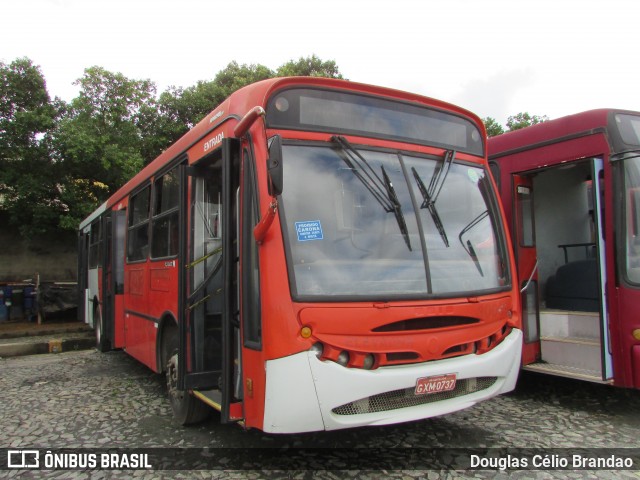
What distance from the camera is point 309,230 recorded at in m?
3.19

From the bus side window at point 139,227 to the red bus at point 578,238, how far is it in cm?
416

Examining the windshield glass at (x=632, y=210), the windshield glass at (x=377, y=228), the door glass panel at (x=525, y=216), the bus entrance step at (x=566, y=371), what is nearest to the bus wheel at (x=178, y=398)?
the windshield glass at (x=377, y=228)

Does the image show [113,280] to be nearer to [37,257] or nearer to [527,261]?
[527,261]

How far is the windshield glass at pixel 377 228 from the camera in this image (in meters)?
3.15

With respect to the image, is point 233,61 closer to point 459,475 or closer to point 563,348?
point 563,348

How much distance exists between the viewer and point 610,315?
4.62 m

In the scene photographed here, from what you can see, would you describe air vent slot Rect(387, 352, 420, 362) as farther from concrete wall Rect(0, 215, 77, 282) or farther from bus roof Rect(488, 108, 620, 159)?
concrete wall Rect(0, 215, 77, 282)

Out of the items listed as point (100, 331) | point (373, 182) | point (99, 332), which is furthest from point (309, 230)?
point (99, 332)

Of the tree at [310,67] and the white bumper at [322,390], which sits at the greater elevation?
the tree at [310,67]

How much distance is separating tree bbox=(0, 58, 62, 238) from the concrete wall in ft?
6.87

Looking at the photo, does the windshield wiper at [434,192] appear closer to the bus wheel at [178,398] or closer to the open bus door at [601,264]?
the open bus door at [601,264]

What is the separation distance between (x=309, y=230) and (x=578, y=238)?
4874 mm

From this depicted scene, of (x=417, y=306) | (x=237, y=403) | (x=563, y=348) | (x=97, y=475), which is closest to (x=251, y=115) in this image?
(x=417, y=306)

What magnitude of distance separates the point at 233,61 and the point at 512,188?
554 inches
